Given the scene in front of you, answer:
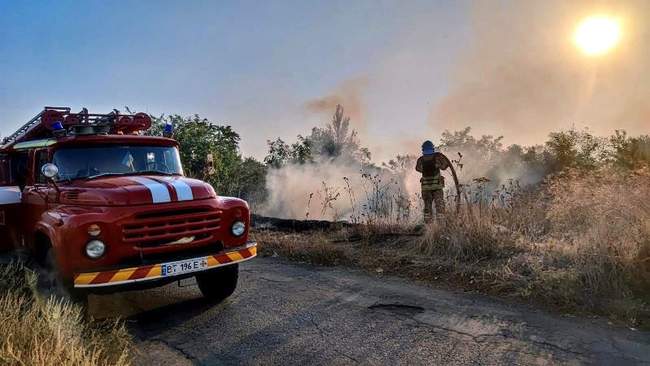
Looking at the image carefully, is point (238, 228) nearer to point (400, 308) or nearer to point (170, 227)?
point (170, 227)

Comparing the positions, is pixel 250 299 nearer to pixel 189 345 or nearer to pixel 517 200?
pixel 189 345

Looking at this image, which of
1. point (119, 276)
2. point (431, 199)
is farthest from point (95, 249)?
point (431, 199)

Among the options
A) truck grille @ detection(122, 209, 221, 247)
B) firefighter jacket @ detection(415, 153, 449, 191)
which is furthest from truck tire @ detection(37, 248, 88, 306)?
firefighter jacket @ detection(415, 153, 449, 191)

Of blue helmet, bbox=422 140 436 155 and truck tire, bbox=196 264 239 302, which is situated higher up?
blue helmet, bbox=422 140 436 155

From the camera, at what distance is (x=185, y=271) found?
4777 millimetres

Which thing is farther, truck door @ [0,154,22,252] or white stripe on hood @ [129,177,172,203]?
truck door @ [0,154,22,252]

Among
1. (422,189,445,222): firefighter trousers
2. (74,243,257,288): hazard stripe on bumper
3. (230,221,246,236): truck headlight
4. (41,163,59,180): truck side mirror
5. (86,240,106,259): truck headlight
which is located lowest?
(74,243,257,288): hazard stripe on bumper

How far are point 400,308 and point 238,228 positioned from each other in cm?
204

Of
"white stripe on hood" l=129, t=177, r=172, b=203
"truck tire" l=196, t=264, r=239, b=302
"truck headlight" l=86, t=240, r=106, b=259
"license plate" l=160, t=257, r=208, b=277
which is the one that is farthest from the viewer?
"truck tire" l=196, t=264, r=239, b=302

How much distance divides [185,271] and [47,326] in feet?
4.64

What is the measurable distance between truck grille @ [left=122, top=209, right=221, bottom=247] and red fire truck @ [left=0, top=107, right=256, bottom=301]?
0.03 feet

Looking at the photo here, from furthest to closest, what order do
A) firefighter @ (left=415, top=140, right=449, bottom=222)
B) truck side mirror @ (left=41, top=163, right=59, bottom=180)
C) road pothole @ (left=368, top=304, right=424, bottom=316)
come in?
firefighter @ (left=415, top=140, right=449, bottom=222)
road pothole @ (left=368, top=304, right=424, bottom=316)
truck side mirror @ (left=41, top=163, right=59, bottom=180)

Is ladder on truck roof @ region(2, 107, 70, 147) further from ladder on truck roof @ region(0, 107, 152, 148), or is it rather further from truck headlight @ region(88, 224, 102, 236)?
truck headlight @ region(88, 224, 102, 236)

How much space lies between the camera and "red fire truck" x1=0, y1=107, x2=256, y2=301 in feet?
14.9
